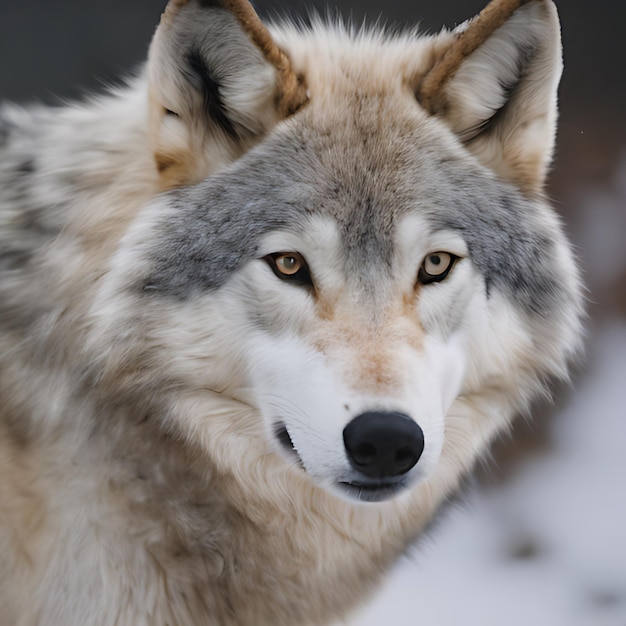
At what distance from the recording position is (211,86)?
2271 mm

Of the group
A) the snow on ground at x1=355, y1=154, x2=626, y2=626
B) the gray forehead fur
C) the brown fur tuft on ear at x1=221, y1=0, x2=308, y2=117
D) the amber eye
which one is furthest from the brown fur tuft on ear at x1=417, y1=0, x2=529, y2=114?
the snow on ground at x1=355, y1=154, x2=626, y2=626

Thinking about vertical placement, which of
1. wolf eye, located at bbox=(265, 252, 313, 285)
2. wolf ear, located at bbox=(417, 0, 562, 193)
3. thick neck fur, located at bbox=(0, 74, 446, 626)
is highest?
wolf ear, located at bbox=(417, 0, 562, 193)

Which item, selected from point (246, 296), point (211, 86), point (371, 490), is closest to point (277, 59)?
point (211, 86)

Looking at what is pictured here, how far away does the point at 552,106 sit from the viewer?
2475 millimetres

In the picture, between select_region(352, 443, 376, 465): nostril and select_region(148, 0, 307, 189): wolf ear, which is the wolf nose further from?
select_region(148, 0, 307, 189): wolf ear

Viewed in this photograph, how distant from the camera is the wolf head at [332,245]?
2025 mm

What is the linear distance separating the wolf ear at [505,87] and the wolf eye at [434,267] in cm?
40

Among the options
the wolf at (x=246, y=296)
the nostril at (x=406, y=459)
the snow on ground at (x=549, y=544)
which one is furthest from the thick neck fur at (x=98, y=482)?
the snow on ground at (x=549, y=544)

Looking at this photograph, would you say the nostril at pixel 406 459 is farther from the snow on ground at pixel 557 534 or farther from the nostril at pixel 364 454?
the snow on ground at pixel 557 534

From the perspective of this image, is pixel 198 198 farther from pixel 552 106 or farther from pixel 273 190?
pixel 552 106

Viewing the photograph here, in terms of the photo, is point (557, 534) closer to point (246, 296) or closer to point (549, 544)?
point (549, 544)

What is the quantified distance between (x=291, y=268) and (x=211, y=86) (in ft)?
1.86

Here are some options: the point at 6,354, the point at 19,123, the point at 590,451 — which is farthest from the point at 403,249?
the point at 590,451

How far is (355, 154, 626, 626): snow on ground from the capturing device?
13.3 feet
